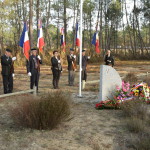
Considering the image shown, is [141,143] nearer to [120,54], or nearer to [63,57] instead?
[63,57]

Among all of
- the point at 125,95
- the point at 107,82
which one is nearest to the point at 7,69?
the point at 107,82

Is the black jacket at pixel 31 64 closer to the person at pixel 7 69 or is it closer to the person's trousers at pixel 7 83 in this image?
the person at pixel 7 69

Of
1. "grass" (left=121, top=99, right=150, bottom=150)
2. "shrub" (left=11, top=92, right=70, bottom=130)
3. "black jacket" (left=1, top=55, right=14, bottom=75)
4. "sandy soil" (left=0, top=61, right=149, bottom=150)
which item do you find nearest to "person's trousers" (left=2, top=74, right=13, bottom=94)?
"black jacket" (left=1, top=55, right=14, bottom=75)

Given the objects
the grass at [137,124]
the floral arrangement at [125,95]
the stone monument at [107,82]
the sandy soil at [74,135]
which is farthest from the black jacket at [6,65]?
the grass at [137,124]

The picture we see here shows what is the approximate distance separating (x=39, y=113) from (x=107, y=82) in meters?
2.86

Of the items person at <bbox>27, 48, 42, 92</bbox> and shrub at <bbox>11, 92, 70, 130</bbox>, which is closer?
shrub at <bbox>11, 92, 70, 130</bbox>

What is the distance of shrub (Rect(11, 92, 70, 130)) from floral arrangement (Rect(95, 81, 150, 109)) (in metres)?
1.91

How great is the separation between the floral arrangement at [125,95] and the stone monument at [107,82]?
0.21 meters

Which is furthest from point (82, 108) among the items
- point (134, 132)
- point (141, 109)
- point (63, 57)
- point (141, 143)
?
point (63, 57)

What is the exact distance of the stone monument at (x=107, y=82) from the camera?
657 centimetres

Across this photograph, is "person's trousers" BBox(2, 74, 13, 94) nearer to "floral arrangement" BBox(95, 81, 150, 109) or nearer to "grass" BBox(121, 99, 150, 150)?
"floral arrangement" BBox(95, 81, 150, 109)

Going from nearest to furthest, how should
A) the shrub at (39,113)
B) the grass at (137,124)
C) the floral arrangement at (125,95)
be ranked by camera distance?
1. the grass at (137,124)
2. the shrub at (39,113)
3. the floral arrangement at (125,95)

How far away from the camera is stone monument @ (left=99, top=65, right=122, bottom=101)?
6.57 meters

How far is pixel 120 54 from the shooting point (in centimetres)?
3069
